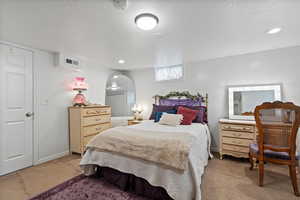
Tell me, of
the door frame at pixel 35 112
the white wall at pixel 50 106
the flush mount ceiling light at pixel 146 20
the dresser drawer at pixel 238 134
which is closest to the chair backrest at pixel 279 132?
the dresser drawer at pixel 238 134

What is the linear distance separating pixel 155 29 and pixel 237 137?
2528 millimetres

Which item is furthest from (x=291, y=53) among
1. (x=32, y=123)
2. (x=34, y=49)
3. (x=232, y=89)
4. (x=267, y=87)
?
(x=32, y=123)

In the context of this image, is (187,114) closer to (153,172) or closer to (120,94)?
(153,172)

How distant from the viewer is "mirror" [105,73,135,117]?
439 cm

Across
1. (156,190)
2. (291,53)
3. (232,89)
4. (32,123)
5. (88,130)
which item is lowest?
(156,190)

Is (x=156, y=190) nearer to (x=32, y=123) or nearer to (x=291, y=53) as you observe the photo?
(x=32, y=123)

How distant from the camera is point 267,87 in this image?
284 centimetres

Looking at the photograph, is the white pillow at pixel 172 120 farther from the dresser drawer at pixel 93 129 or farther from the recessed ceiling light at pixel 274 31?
the recessed ceiling light at pixel 274 31

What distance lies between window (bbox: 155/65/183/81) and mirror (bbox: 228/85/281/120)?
4.39ft

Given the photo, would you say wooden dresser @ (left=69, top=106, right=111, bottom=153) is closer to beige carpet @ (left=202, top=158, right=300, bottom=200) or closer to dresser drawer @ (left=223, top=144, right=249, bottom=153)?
beige carpet @ (left=202, top=158, right=300, bottom=200)

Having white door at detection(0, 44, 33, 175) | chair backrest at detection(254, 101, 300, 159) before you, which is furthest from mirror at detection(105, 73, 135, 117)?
chair backrest at detection(254, 101, 300, 159)

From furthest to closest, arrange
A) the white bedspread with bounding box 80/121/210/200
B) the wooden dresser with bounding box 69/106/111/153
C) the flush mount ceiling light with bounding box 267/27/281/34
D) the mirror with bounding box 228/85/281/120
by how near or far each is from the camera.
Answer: the wooden dresser with bounding box 69/106/111/153 → the mirror with bounding box 228/85/281/120 → the flush mount ceiling light with bounding box 267/27/281/34 → the white bedspread with bounding box 80/121/210/200

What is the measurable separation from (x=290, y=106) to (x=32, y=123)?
13.7 ft

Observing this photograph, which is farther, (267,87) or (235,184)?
(267,87)
